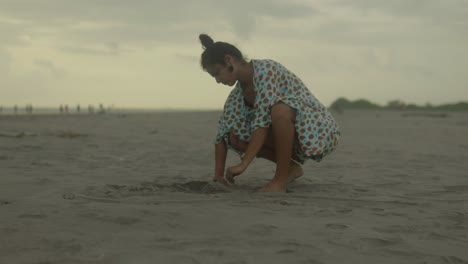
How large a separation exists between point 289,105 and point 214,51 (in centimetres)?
55

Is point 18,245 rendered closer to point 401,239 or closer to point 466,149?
point 401,239

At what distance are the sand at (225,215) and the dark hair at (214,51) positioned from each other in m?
0.76

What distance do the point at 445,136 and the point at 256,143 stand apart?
5.93 metres

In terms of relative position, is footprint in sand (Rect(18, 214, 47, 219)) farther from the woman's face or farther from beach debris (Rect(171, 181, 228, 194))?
the woman's face

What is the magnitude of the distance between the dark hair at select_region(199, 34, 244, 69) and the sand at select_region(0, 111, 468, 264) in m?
0.76

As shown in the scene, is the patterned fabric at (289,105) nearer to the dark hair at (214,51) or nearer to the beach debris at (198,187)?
the dark hair at (214,51)

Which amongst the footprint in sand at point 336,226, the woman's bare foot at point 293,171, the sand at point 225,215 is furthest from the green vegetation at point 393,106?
the footprint in sand at point 336,226

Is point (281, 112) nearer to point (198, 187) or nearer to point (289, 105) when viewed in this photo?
point (289, 105)

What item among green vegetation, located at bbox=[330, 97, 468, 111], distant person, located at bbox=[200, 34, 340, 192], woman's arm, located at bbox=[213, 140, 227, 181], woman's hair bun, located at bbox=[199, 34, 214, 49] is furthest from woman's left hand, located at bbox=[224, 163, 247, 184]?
green vegetation, located at bbox=[330, 97, 468, 111]

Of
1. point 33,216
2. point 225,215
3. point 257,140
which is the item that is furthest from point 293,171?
point 33,216

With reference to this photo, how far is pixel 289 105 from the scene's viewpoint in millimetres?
3160

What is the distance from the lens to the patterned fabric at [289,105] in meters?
3.17

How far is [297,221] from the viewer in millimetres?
2277

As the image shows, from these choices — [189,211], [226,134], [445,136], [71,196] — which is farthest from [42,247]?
[445,136]
